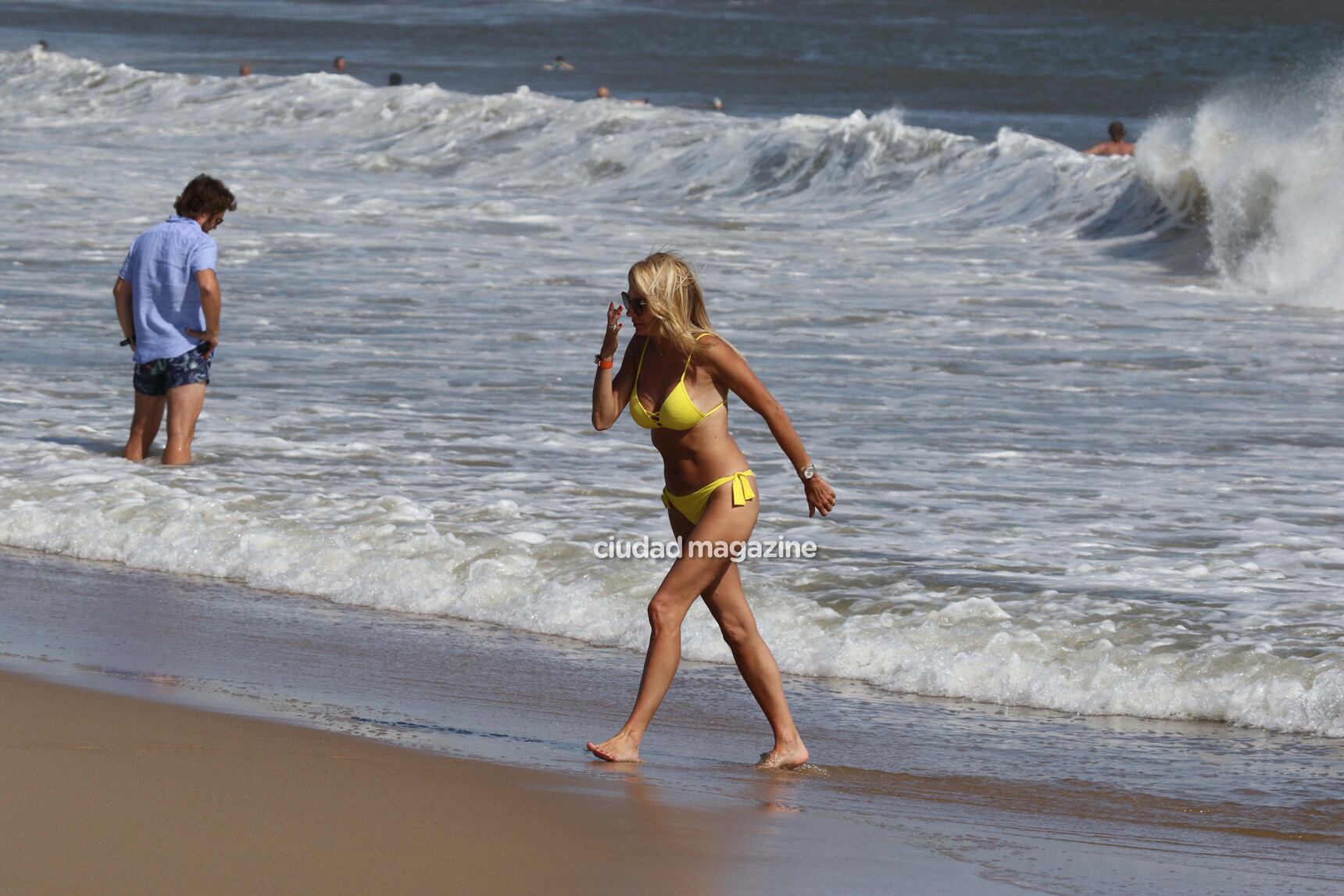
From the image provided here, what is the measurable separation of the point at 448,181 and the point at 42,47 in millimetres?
19998

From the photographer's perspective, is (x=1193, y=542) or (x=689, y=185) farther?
(x=689, y=185)

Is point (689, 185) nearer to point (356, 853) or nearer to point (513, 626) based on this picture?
point (513, 626)

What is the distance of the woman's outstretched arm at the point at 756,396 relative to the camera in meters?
4.72

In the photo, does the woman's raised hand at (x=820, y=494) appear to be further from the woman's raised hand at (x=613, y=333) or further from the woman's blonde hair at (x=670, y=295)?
the woman's raised hand at (x=613, y=333)

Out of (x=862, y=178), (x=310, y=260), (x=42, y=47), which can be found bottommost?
(x=310, y=260)

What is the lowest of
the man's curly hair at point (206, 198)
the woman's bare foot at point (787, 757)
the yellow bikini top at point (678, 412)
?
the woman's bare foot at point (787, 757)

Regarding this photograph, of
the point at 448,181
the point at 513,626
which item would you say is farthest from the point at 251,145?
the point at 513,626

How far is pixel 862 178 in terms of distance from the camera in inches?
890

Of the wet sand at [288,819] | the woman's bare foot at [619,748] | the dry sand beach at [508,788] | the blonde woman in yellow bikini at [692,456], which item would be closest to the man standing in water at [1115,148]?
the dry sand beach at [508,788]

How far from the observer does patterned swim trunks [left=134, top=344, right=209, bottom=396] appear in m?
8.72

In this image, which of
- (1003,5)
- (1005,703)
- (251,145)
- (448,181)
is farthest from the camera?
(1003,5)

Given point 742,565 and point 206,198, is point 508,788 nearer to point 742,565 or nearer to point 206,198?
point 742,565

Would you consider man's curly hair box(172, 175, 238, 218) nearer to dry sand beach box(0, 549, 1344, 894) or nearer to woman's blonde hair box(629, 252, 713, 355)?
dry sand beach box(0, 549, 1344, 894)

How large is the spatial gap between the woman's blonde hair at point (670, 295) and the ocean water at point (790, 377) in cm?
179
